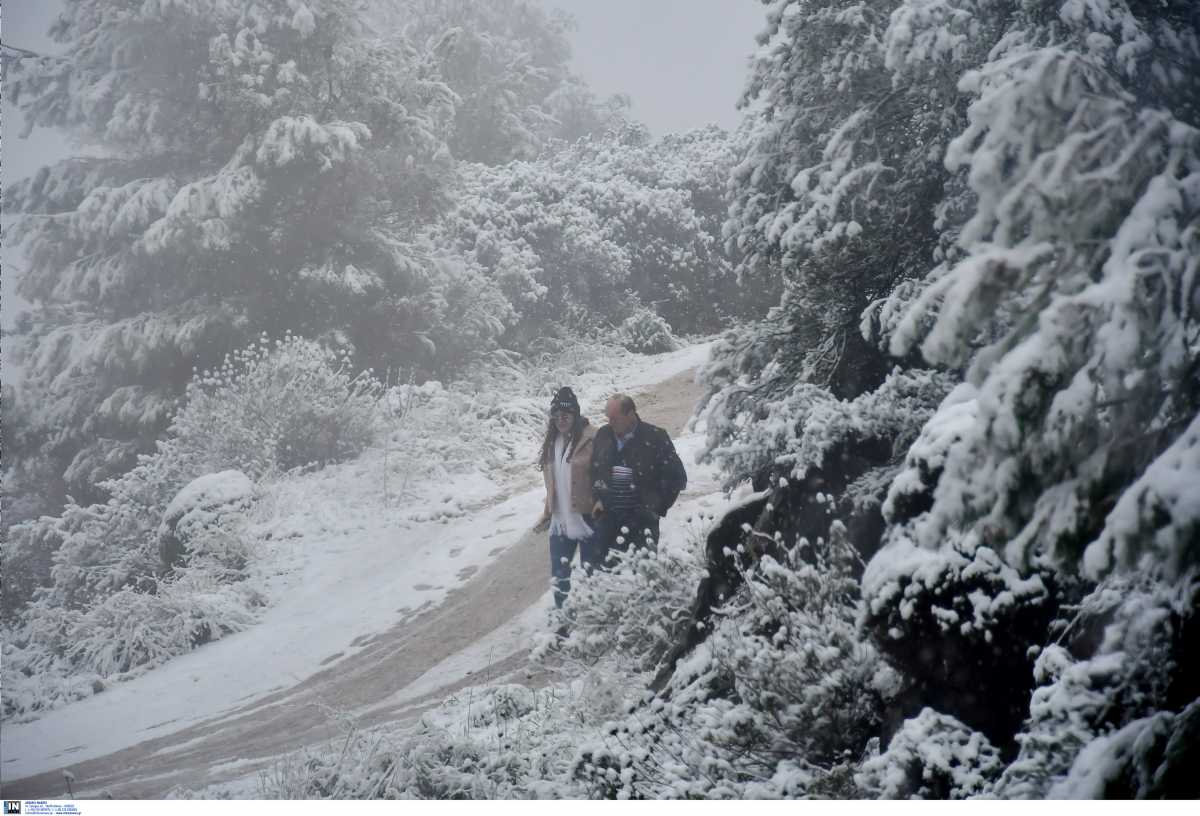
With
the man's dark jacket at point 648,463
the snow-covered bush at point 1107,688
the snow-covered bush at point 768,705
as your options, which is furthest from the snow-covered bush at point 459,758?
the snow-covered bush at point 1107,688

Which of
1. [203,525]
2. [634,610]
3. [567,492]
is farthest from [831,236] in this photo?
[203,525]

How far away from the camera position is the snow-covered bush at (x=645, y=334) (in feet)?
17.1

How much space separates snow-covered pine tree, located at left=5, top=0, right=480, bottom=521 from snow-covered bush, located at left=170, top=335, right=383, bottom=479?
0.49 feet

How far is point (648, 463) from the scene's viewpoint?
4.61 metres

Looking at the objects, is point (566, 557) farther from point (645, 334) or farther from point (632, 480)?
point (645, 334)

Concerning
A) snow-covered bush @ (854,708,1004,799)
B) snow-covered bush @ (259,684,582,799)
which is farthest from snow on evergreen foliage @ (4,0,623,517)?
snow-covered bush @ (854,708,1004,799)

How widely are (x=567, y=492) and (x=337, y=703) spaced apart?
1.48m

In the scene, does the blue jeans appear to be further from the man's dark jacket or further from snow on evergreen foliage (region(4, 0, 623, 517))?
snow on evergreen foliage (region(4, 0, 623, 517))

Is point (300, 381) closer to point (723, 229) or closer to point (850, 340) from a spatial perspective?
point (723, 229)

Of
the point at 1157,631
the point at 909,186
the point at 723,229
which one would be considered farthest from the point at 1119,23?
the point at 1157,631

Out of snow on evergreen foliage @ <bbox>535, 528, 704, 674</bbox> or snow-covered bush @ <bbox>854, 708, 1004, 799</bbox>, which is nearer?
snow-covered bush @ <bbox>854, 708, 1004, 799</bbox>

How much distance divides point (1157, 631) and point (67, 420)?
16.9ft

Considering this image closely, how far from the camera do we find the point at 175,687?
4434 mm

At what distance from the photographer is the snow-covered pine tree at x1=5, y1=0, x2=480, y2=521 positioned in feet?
16.7
